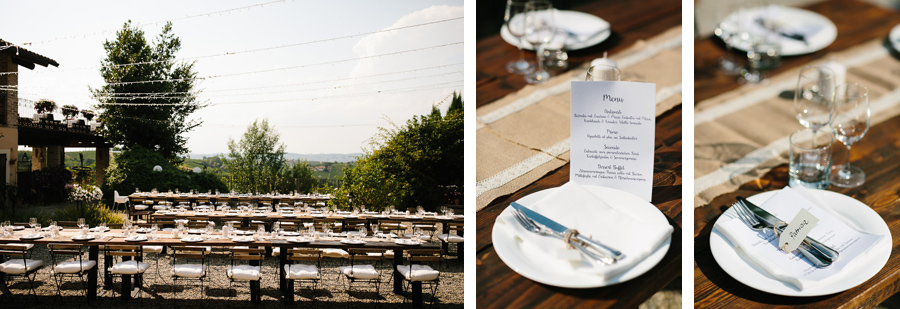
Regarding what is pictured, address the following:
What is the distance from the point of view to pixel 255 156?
10.3 m

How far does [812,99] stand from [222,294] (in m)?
4.16

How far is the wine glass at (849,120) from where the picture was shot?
127 cm

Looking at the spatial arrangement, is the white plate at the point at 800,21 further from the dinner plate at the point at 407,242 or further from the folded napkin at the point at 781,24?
the dinner plate at the point at 407,242

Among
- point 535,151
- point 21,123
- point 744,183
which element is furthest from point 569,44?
point 21,123

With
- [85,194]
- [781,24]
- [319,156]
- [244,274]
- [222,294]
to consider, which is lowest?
[222,294]

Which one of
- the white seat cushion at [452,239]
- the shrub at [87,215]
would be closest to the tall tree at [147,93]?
the shrub at [87,215]

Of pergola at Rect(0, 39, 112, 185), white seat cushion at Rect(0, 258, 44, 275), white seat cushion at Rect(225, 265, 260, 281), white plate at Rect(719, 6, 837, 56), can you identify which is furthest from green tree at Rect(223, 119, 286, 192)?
white plate at Rect(719, 6, 837, 56)

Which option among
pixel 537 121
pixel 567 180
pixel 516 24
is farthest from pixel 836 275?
pixel 516 24

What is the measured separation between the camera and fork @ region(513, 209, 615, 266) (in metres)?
0.81

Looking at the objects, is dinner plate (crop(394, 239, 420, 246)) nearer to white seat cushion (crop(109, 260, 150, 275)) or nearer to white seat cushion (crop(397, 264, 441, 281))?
white seat cushion (crop(397, 264, 441, 281))

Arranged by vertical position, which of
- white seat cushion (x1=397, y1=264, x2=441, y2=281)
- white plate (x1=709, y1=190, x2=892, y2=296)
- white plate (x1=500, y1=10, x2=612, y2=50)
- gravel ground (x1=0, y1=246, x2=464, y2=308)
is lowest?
gravel ground (x1=0, y1=246, x2=464, y2=308)

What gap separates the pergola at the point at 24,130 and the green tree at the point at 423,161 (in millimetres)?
4945

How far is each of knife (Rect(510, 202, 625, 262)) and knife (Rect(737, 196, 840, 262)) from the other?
1.16 feet

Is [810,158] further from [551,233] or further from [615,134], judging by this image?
[551,233]
